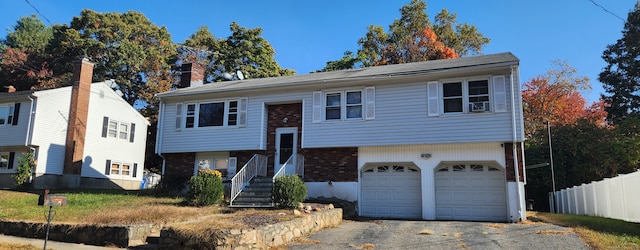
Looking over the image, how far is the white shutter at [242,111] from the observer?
1800 centimetres

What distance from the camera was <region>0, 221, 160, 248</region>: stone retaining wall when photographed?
934 cm

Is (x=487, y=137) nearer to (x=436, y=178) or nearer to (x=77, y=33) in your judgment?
(x=436, y=178)

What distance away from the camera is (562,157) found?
2680 cm

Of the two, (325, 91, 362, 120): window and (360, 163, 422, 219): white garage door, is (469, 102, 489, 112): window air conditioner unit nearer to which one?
(360, 163, 422, 219): white garage door

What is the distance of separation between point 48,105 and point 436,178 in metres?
19.6

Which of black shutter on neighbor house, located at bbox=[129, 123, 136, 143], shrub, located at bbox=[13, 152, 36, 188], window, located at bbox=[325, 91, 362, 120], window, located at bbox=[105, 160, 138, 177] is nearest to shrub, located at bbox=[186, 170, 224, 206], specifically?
window, located at bbox=[325, 91, 362, 120]

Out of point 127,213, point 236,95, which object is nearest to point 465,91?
point 236,95

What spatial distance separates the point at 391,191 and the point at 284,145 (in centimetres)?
452

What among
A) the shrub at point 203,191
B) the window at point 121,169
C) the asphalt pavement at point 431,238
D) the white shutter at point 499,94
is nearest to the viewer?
the asphalt pavement at point 431,238

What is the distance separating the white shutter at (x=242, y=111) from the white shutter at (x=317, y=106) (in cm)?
293

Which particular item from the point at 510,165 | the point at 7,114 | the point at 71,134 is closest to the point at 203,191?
the point at 510,165

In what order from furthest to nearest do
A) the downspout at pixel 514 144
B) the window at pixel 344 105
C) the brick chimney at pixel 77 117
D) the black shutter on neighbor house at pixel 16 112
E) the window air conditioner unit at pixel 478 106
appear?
the brick chimney at pixel 77 117
the black shutter on neighbor house at pixel 16 112
the window at pixel 344 105
the window air conditioner unit at pixel 478 106
the downspout at pixel 514 144

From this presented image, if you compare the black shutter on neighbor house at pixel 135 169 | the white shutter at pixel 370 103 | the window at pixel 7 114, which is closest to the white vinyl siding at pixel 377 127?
the white shutter at pixel 370 103

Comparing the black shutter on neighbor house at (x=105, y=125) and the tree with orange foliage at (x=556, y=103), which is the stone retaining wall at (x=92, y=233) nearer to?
the black shutter on neighbor house at (x=105, y=125)
